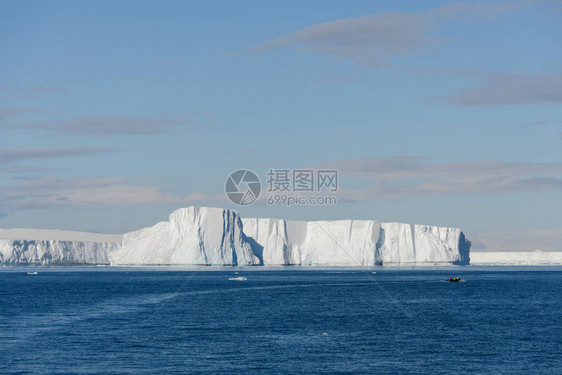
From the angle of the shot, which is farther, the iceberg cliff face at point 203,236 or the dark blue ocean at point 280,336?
the iceberg cliff face at point 203,236

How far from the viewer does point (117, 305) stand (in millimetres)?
75938

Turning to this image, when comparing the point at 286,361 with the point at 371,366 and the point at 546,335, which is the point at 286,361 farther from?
the point at 546,335

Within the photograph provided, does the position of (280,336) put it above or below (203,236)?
below

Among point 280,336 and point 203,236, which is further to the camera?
point 203,236

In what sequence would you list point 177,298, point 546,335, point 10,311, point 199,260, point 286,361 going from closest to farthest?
point 286,361 < point 546,335 < point 10,311 < point 177,298 < point 199,260

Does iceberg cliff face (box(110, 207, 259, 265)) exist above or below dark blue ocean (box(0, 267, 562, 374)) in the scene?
above

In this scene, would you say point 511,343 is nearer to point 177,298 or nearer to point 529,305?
point 529,305

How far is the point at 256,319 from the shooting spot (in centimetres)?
6131

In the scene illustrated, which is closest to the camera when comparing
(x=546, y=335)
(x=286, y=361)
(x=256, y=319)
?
(x=286, y=361)

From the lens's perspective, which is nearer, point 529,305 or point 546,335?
point 546,335

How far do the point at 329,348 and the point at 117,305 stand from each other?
37329 mm

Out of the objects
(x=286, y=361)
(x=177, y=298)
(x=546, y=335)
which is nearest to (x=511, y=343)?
(x=546, y=335)

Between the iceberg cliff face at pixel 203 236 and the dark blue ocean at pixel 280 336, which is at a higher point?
the iceberg cliff face at pixel 203 236

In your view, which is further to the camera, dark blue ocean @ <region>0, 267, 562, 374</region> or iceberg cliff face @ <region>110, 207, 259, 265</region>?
iceberg cliff face @ <region>110, 207, 259, 265</region>
